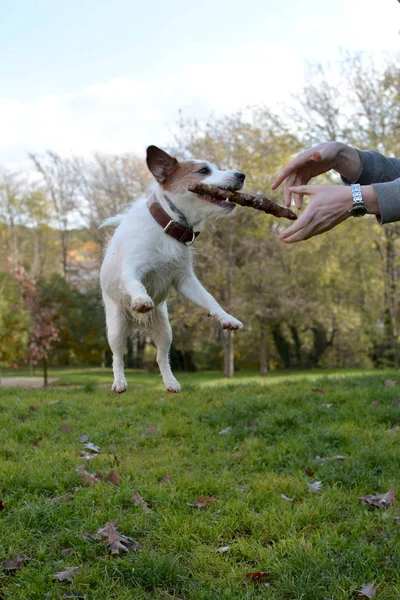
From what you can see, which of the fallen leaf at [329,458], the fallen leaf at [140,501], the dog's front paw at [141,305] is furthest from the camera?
the fallen leaf at [329,458]

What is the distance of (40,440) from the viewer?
7.21m

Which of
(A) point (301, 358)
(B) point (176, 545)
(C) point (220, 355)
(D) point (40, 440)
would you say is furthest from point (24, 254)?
(B) point (176, 545)

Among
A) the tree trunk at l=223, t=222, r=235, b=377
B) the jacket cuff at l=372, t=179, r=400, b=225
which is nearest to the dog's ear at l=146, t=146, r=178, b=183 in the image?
the jacket cuff at l=372, t=179, r=400, b=225

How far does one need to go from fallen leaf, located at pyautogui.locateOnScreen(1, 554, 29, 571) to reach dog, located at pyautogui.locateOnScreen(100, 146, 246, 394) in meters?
2.30

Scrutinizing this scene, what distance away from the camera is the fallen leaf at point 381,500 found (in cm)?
531

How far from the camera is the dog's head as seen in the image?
9.09 feet

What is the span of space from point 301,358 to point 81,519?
2939cm

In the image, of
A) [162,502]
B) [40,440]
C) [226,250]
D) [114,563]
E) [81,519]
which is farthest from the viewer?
[226,250]

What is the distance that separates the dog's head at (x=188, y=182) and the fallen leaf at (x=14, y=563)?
3.08 m

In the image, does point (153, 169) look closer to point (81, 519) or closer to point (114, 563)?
point (114, 563)

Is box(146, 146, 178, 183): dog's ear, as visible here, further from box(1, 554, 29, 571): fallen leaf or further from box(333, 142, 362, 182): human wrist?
box(1, 554, 29, 571): fallen leaf

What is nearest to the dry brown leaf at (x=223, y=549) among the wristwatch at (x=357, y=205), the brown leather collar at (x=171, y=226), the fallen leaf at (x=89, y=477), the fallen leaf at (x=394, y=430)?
the fallen leaf at (x=89, y=477)

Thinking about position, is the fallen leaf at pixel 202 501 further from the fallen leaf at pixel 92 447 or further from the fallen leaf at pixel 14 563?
the fallen leaf at pixel 92 447

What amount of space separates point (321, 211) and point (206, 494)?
373cm
